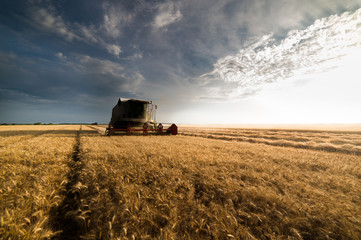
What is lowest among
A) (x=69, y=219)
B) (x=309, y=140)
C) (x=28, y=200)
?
(x=69, y=219)

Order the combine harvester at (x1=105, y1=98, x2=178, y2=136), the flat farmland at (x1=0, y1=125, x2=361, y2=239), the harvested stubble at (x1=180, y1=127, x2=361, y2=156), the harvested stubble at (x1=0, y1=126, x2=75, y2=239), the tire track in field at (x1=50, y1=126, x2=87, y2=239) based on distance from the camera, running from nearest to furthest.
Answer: the harvested stubble at (x1=0, y1=126, x2=75, y2=239), the flat farmland at (x1=0, y1=125, x2=361, y2=239), the tire track in field at (x1=50, y1=126, x2=87, y2=239), the harvested stubble at (x1=180, y1=127, x2=361, y2=156), the combine harvester at (x1=105, y1=98, x2=178, y2=136)

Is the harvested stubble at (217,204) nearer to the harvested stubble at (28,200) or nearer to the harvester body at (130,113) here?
the harvested stubble at (28,200)

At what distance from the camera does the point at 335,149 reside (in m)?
8.76

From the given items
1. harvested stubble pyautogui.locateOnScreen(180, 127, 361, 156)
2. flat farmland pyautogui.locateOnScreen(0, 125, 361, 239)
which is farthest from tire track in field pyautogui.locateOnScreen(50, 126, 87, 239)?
harvested stubble pyautogui.locateOnScreen(180, 127, 361, 156)

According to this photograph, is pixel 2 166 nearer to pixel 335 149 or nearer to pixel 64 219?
pixel 64 219

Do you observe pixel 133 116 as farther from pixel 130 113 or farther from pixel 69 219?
pixel 69 219

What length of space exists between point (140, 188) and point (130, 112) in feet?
46.0

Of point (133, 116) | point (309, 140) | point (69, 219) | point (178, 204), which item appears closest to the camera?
point (69, 219)

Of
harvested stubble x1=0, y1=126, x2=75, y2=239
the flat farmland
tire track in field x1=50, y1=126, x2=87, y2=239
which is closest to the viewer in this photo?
harvested stubble x1=0, y1=126, x2=75, y2=239

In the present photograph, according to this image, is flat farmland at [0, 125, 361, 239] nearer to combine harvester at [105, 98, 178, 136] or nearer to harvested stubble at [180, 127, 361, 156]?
harvested stubble at [180, 127, 361, 156]

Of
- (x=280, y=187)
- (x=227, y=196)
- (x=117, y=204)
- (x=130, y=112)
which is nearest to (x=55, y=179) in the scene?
(x=117, y=204)

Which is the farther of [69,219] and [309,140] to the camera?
[309,140]

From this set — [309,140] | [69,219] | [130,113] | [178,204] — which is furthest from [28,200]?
[309,140]

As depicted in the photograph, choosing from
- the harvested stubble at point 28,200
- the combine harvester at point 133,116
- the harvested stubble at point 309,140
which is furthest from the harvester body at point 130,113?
the harvested stubble at point 28,200
